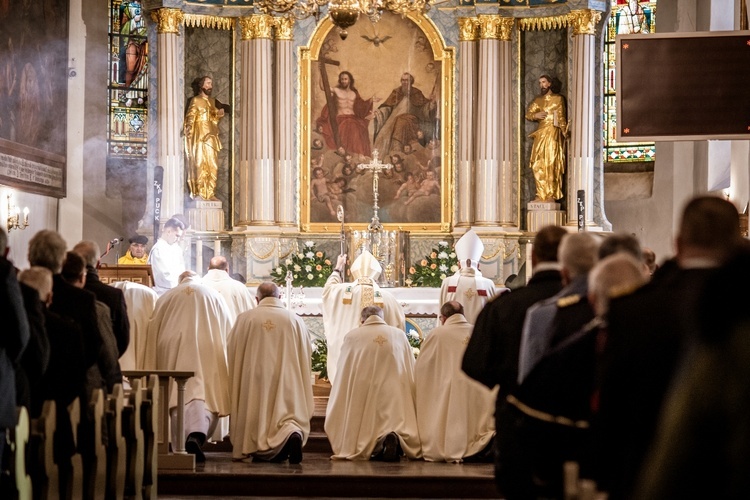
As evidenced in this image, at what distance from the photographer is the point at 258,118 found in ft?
59.3

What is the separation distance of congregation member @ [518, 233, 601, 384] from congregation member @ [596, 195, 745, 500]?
120cm

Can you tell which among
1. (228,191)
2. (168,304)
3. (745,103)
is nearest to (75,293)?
(168,304)

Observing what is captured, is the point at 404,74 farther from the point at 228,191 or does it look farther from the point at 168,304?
the point at 168,304

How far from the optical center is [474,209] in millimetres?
18250

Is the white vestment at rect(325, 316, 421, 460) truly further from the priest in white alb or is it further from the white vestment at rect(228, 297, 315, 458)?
the priest in white alb

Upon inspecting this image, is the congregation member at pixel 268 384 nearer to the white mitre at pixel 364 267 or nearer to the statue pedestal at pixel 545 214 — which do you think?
the white mitre at pixel 364 267

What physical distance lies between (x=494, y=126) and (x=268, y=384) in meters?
8.08

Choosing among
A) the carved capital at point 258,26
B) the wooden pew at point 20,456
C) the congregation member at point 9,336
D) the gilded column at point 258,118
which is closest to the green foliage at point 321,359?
the gilded column at point 258,118

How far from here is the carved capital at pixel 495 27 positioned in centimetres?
1789

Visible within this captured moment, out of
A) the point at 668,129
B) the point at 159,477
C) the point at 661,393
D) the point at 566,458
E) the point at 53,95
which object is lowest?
the point at 159,477

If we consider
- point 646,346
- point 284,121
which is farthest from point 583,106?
point 646,346

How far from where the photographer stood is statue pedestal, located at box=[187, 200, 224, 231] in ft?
59.6

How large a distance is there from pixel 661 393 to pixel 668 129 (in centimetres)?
723

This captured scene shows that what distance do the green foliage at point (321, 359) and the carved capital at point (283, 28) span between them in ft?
18.3
